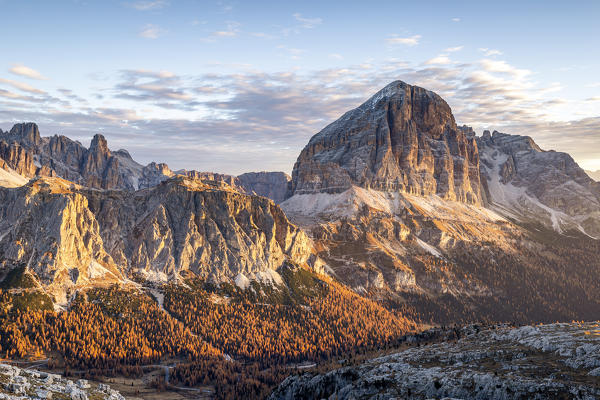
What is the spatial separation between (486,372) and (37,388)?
104573 millimetres

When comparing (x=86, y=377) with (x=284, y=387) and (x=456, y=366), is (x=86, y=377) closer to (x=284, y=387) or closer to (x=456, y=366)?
(x=284, y=387)

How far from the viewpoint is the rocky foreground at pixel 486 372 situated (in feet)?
291

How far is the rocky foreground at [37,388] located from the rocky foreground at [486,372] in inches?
2087

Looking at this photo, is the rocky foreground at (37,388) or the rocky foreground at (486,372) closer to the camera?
the rocky foreground at (486,372)

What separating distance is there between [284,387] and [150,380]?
256 ft

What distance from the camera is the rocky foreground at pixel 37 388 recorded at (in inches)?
4319

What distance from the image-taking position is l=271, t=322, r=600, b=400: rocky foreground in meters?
88.8

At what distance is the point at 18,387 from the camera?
367 ft

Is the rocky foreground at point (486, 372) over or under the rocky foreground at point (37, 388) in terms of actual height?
over

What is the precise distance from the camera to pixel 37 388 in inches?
4678

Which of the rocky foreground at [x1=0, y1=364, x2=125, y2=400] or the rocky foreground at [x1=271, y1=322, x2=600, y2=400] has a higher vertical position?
the rocky foreground at [x1=271, y1=322, x2=600, y2=400]

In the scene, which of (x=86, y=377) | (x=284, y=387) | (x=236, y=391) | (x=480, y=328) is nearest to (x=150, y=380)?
(x=86, y=377)

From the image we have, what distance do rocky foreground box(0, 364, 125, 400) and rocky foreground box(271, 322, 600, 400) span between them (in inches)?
2087

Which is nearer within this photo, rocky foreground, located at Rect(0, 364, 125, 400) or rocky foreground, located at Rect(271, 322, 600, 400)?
rocky foreground, located at Rect(271, 322, 600, 400)
